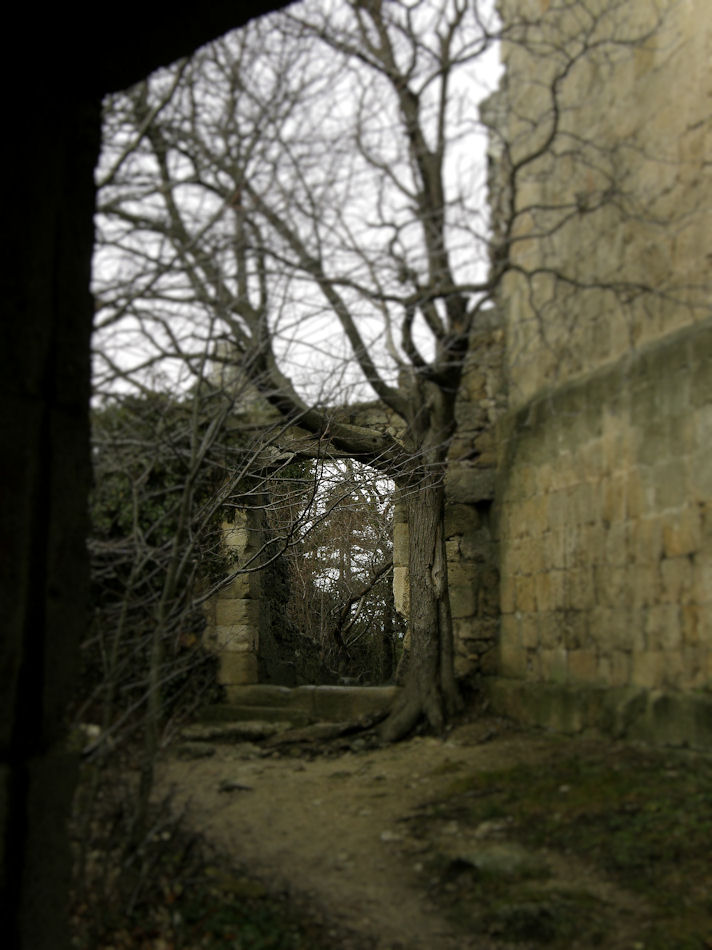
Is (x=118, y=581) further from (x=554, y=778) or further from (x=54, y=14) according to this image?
(x=554, y=778)

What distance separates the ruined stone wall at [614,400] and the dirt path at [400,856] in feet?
3.06

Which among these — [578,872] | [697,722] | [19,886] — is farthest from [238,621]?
[19,886]

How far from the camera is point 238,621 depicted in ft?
30.2

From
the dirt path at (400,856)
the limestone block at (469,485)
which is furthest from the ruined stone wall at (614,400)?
the dirt path at (400,856)

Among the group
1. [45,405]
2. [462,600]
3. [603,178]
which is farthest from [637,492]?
[45,405]

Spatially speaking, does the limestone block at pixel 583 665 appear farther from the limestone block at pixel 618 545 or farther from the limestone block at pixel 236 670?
the limestone block at pixel 236 670

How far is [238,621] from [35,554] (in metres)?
7.29

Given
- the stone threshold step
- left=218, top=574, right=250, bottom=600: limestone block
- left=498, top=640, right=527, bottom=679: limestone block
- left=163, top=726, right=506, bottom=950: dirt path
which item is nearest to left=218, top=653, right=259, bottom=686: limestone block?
the stone threshold step

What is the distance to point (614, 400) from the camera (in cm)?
659

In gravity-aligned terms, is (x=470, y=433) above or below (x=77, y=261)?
above

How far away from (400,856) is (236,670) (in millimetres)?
4823

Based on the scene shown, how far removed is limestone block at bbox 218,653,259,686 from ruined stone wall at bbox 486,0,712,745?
251cm

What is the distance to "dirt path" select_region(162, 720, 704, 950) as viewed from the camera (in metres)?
3.42

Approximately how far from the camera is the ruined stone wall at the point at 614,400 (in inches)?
224
